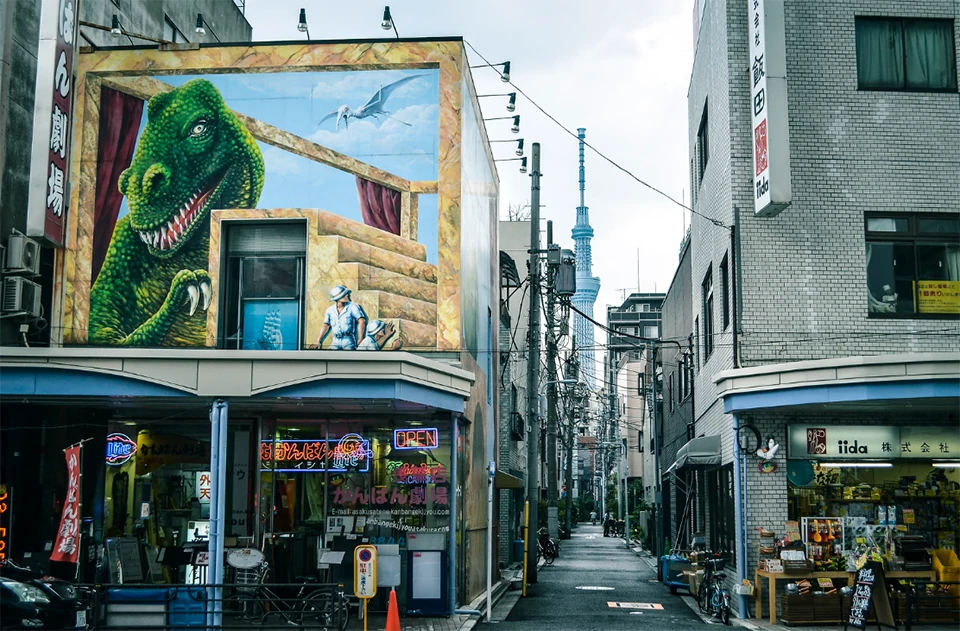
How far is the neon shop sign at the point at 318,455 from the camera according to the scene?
20.3 m

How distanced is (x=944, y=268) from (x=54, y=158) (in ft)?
53.7

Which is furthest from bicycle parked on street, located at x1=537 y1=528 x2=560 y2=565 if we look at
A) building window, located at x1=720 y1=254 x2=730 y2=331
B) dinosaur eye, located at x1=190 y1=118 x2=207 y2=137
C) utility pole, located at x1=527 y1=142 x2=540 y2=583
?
dinosaur eye, located at x1=190 y1=118 x2=207 y2=137

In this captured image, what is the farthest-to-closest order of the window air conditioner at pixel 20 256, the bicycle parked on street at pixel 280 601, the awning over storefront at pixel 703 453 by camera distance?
1. the awning over storefront at pixel 703 453
2. the window air conditioner at pixel 20 256
3. the bicycle parked on street at pixel 280 601

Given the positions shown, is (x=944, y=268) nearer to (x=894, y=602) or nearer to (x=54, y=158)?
(x=894, y=602)

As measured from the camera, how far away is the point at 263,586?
1553cm

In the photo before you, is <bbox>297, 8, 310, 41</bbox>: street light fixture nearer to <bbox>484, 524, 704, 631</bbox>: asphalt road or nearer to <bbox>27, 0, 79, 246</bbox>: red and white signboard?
<bbox>27, 0, 79, 246</bbox>: red and white signboard

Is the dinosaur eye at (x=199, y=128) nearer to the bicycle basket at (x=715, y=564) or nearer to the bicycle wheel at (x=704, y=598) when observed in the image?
the bicycle basket at (x=715, y=564)

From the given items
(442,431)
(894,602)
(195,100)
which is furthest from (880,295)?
(195,100)

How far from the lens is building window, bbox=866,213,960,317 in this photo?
2014cm

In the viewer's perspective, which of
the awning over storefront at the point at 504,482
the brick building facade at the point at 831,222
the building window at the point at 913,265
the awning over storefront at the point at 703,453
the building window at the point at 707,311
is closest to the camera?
the brick building facade at the point at 831,222

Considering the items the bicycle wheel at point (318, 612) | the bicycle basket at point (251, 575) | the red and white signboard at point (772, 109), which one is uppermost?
the red and white signboard at point (772, 109)

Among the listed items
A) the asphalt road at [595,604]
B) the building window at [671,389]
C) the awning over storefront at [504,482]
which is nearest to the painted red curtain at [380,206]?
the asphalt road at [595,604]

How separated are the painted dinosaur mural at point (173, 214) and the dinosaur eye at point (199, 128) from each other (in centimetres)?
2

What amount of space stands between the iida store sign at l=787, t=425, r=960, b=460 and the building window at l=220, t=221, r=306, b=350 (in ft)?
31.2
